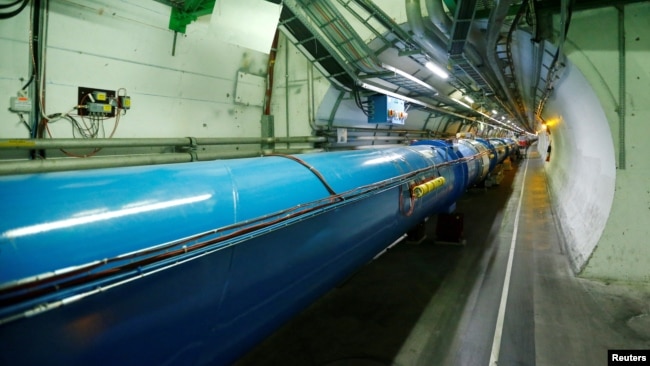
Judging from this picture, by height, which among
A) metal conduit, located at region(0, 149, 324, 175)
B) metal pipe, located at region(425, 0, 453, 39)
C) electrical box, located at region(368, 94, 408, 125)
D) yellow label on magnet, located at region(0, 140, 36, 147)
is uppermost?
metal pipe, located at region(425, 0, 453, 39)

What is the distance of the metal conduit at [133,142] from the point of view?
269cm

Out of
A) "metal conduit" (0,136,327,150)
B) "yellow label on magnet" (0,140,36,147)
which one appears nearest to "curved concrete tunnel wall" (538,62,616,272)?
"metal conduit" (0,136,327,150)

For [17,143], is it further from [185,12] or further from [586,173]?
[586,173]

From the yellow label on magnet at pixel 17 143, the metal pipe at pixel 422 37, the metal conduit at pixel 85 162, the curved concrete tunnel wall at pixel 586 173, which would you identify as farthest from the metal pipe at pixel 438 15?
the yellow label on magnet at pixel 17 143

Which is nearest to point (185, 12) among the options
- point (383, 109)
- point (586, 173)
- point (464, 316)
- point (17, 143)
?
point (17, 143)

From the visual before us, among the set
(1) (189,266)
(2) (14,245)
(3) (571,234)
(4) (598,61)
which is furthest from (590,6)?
(2) (14,245)

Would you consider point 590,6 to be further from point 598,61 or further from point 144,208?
point 144,208

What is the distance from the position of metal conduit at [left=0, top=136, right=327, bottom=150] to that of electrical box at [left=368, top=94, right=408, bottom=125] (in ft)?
4.83

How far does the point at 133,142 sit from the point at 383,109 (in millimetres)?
4360

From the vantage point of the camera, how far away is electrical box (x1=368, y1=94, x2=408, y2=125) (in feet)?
20.2

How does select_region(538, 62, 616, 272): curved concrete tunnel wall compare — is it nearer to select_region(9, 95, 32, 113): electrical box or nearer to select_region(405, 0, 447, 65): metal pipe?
select_region(405, 0, 447, 65): metal pipe

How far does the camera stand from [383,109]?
20.2 ft

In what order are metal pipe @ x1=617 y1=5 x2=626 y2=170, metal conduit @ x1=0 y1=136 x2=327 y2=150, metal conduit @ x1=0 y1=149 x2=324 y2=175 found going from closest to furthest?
metal conduit @ x1=0 y1=149 x2=324 y2=175, metal conduit @ x1=0 y1=136 x2=327 y2=150, metal pipe @ x1=617 y1=5 x2=626 y2=170

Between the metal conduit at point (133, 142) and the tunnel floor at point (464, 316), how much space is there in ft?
8.27
